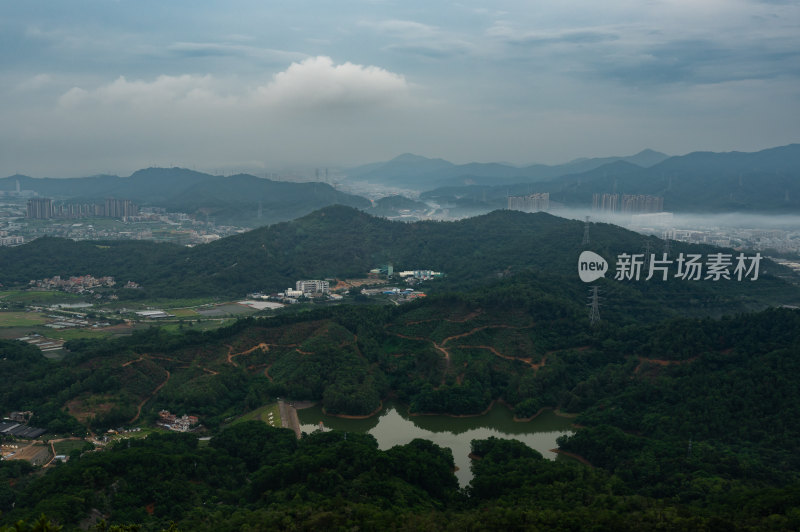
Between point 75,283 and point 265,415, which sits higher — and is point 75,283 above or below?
above

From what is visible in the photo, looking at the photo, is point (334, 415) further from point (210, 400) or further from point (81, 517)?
point (81, 517)

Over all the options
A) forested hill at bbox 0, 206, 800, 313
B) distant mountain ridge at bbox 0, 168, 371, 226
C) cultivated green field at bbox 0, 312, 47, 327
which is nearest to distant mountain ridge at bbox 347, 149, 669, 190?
distant mountain ridge at bbox 0, 168, 371, 226

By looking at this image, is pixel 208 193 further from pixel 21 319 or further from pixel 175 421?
pixel 175 421

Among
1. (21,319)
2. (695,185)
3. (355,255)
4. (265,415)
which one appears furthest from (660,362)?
(695,185)

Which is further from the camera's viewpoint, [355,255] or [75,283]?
[355,255]

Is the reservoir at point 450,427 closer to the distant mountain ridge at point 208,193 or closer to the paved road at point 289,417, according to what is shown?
the paved road at point 289,417

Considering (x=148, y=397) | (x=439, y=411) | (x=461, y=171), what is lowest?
(x=148, y=397)
